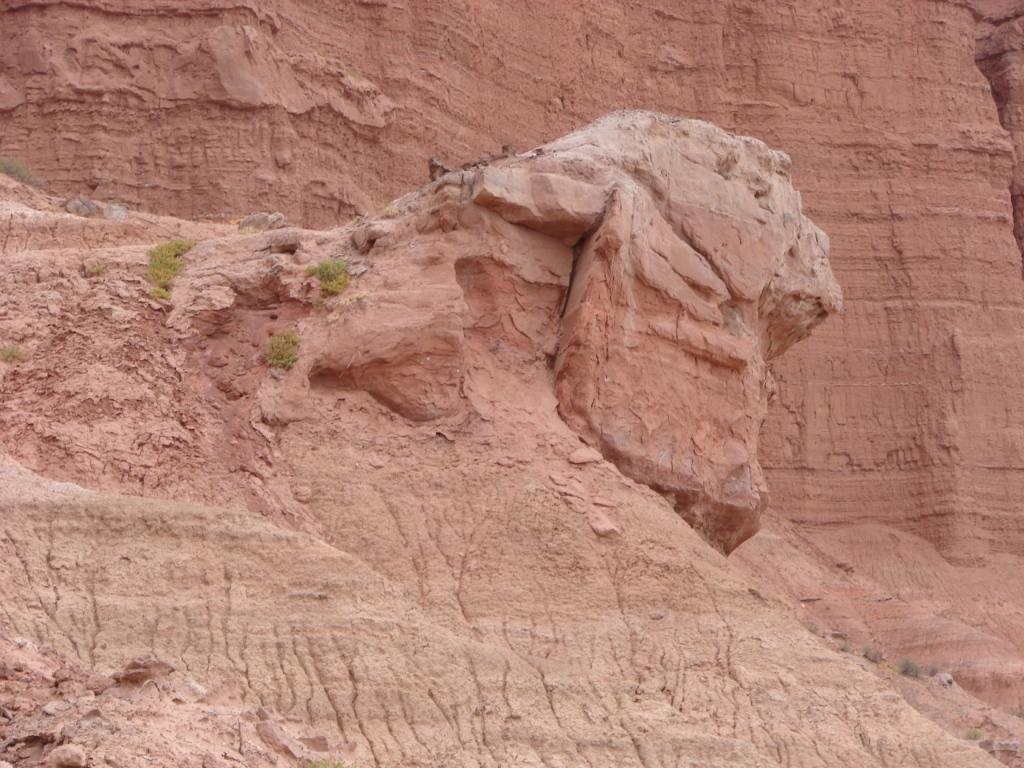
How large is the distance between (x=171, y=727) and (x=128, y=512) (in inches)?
149

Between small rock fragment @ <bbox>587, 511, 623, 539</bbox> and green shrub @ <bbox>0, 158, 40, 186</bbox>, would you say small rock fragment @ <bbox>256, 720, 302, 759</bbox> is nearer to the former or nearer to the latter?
small rock fragment @ <bbox>587, 511, 623, 539</bbox>

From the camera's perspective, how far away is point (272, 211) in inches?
1123

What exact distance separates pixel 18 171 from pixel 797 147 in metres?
16.7

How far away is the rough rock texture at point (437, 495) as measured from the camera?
1278 cm

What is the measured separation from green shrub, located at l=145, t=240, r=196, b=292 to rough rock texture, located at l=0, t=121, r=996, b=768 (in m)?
0.14

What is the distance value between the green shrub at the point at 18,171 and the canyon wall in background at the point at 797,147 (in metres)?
0.65

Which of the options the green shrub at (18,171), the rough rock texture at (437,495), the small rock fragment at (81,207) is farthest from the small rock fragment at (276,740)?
the green shrub at (18,171)

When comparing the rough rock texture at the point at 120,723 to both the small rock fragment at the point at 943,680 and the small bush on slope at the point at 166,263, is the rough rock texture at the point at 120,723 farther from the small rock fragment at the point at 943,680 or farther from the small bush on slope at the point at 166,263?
the small rock fragment at the point at 943,680

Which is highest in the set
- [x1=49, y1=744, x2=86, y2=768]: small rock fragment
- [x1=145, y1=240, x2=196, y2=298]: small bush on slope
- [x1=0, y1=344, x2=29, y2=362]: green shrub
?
[x1=145, y1=240, x2=196, y2=298]: small bush on slope

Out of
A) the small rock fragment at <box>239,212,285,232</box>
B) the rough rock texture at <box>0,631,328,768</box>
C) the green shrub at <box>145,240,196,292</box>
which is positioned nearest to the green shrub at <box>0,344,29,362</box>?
the green shrub at <box>145,240,196,292</box>

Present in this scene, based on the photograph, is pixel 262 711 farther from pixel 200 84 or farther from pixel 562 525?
pixel 200 84

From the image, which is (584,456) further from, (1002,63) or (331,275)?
(1002,63)

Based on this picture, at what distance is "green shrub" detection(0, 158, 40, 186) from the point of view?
2711cm

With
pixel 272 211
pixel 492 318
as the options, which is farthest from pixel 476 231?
pixel 272 211
